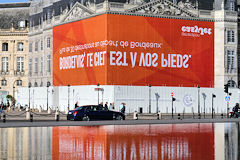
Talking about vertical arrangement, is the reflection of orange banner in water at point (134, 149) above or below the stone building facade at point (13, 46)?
below

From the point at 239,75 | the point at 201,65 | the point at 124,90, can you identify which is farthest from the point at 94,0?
the point at 239,75

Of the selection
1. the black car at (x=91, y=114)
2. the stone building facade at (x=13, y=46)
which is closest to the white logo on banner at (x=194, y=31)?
the black car at (x=91, y=114)

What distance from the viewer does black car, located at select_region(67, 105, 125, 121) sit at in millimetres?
50844

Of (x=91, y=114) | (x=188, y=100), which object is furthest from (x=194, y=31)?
(x=91, y=114)

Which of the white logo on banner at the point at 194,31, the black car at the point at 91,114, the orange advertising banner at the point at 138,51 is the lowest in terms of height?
the black car at the point at 91,114

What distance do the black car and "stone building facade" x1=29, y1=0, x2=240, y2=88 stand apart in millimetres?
24172

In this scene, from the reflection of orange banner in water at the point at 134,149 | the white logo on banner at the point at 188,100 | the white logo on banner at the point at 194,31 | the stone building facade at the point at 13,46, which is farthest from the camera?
the stone building facade at the point at 13,46

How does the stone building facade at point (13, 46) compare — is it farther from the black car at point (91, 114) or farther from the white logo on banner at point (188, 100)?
the black car at point (91, 114)

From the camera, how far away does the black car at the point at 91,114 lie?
50.8m

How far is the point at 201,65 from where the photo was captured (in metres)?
81.4

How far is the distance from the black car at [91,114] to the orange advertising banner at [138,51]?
68.4 ft

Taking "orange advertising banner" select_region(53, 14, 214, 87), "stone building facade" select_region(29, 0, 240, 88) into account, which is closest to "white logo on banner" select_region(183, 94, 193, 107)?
"orange advertising banner" select_region(53, 14, 214, 87)

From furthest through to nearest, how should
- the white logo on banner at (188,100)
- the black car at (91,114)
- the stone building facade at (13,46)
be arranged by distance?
the stone building facade at (13,46)
the white logo on banner at (188,100)
the black car at (91,114)

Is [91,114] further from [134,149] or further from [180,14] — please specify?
[180,14]
